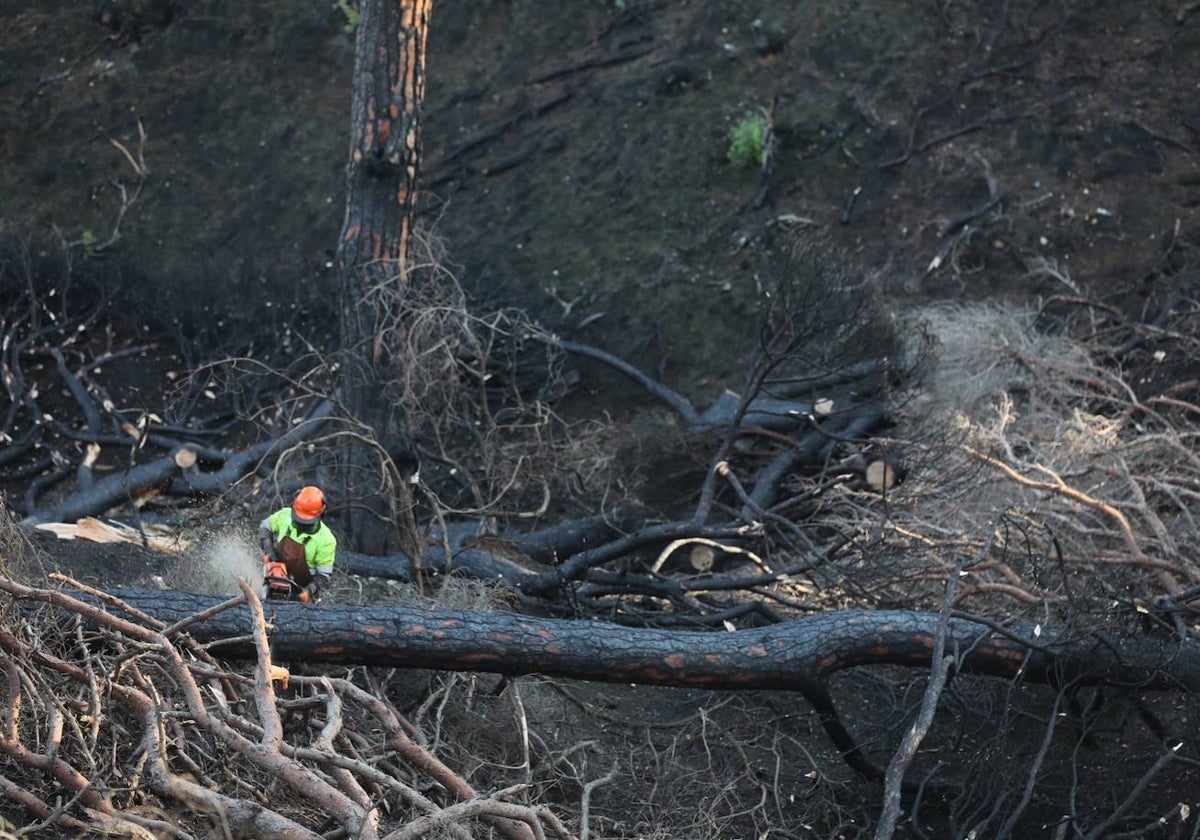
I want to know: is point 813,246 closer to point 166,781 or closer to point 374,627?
point 374,627

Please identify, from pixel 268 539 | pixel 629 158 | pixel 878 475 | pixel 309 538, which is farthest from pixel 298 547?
pixel 629 158

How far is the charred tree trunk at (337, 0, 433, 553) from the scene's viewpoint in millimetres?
9523

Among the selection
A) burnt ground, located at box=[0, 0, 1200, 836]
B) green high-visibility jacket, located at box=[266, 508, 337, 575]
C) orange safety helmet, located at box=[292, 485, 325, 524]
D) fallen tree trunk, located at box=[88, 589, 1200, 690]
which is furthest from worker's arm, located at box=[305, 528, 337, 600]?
burnt ground, located at box=[0, 0, 1200, 836]

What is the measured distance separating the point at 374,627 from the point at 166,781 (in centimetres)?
198

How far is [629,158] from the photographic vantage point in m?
14.4

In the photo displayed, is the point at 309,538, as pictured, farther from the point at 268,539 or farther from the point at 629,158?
the point at 629,158

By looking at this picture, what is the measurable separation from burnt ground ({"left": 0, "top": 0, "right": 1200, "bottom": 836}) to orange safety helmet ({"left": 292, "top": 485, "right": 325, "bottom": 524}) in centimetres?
567

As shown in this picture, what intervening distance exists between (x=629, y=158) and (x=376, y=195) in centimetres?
515

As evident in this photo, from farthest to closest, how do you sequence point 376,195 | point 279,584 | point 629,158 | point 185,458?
point 629,158, point 185,458, point 376,195, point 279,584

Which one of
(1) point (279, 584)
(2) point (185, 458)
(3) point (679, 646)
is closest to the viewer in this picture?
(3) point (679, 646)

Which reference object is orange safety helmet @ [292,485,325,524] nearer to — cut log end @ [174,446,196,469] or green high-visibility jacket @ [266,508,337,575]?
green high-visibility jacket @ [266,508,337,575]

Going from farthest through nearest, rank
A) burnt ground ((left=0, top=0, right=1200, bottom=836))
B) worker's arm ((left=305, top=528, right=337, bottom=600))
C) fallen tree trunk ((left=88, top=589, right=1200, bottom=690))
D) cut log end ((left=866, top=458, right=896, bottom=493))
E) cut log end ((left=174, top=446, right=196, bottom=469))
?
burnt ground ((left=0, top=0, right=1200, bottom=836)) < cut log end ((left=174, top=446, right=196, bottom=469)) < cut log end ((left=866, top=458, right=896, bottom=493)) < worker's arm ((left=305, top=528, right=337, bottom=600)) < fallen tree trunk ((left=88, top=589, right=1200, bottom=690))

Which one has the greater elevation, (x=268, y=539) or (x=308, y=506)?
(x=308, y=506)

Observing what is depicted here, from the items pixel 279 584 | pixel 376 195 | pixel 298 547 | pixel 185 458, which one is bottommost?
pixel 185 458
